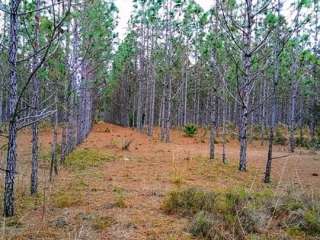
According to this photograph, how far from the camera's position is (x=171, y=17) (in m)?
22.7

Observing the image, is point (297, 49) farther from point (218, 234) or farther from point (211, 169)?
point (218, 234)

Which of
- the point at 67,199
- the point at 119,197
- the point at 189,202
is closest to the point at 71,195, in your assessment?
the point at 67,199

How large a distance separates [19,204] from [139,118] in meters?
25.8

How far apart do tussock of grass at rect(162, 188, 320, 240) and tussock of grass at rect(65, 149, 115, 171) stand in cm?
580

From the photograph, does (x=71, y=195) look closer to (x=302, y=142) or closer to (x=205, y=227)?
(x=205, y=227)

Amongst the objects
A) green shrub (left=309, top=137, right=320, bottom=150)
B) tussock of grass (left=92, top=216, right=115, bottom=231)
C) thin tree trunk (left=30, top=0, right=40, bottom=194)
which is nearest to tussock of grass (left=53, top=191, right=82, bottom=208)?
thin tree trunk (left=30, top=0, right=40, bottom=194)

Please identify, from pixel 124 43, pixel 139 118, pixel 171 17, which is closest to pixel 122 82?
pixel 139 118

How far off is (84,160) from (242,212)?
27.1ft

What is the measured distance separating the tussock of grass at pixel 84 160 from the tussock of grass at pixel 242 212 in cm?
580

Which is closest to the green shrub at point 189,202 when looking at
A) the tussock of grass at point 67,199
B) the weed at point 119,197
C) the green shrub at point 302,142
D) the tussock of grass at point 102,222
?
the weed at point 119,197

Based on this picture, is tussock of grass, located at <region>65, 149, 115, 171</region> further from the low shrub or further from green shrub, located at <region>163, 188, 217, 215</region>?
the low shrub

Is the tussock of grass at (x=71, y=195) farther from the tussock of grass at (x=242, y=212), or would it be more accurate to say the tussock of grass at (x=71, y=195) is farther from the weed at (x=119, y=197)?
the tussock of grass at (x=242, y=212)

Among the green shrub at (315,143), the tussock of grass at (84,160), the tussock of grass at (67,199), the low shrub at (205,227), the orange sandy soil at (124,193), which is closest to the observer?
the low shrub at (205,227)

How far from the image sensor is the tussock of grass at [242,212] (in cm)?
536
